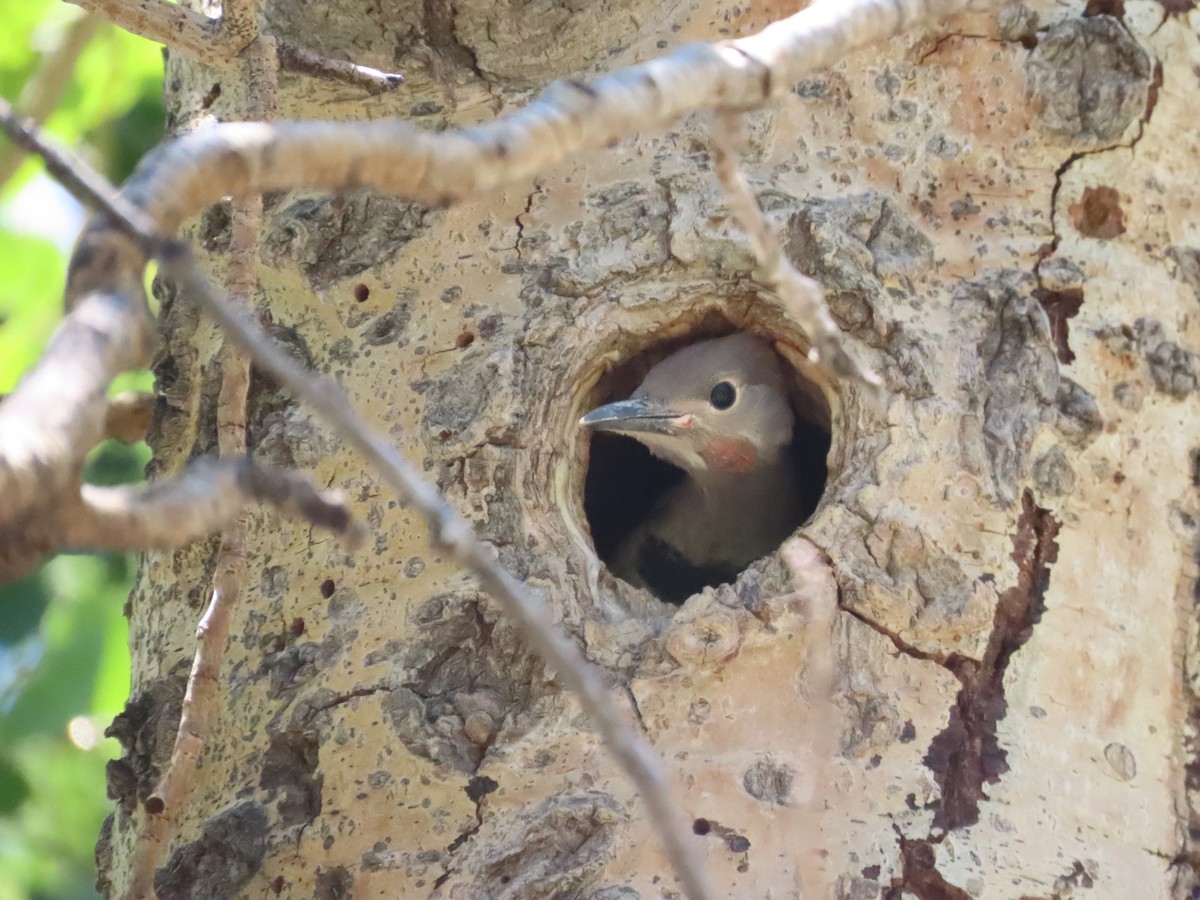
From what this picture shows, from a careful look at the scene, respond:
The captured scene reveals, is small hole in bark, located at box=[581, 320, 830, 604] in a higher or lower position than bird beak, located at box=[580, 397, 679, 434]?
lower

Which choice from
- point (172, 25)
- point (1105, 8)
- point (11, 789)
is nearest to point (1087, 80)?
point (1105, 8)

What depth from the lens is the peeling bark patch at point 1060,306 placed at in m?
2.88

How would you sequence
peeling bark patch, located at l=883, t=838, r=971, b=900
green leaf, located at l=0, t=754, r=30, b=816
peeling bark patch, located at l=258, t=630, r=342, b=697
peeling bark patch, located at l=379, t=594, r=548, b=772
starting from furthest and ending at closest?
green leaf, located at l=0, t=754, r=30, b=816 < peeling bark patch, located at l=258, t=630, r=342, b=697 < peeling bark patch, located at l=379, t=594, r=548, b=772 < peeling bark patch, located at l=883, t=838, r=971, b=900

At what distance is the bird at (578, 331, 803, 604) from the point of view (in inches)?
163

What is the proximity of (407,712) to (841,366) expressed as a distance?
115 cm

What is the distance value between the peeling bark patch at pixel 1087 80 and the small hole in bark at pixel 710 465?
3.81 feet

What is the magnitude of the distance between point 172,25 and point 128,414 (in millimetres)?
1667

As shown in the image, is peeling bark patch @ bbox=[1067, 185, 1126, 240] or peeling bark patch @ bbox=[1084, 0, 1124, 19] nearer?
peeling bark patch @ bbox=[1067, 185, 1126, 240]

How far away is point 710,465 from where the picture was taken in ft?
15.3

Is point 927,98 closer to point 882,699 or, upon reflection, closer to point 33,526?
point 882,699

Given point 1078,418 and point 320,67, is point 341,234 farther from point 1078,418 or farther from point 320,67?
point 1078,418

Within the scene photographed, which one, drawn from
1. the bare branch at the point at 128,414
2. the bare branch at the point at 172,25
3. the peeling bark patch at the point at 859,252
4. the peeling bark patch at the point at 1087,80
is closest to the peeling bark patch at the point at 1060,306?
the peeling bark patch at the point at 859,252

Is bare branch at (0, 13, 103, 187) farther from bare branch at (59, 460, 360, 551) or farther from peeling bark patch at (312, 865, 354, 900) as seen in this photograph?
bare branch at (59, 460, 360, 551)

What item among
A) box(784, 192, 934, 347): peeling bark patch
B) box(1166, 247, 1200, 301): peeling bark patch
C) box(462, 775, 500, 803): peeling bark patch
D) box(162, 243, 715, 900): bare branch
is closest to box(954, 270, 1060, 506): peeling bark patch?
box(784, 192, 934, 347): peeling bark patch
